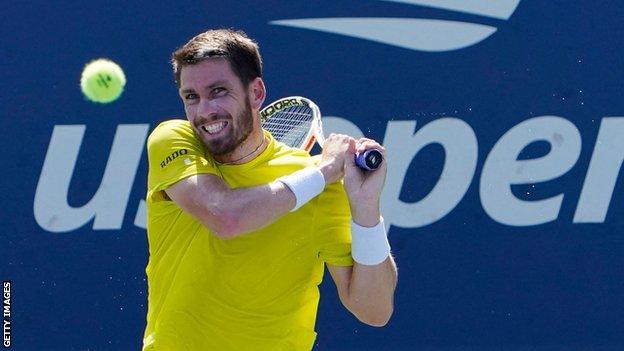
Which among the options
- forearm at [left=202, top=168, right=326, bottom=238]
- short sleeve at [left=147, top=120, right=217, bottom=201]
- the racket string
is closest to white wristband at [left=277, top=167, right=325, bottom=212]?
forearm at [left=202, top=168, right=326, bottom=238]

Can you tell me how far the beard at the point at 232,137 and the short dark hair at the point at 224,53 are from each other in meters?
0.09

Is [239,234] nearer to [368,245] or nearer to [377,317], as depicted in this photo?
[368,245]

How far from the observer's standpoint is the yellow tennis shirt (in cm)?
311

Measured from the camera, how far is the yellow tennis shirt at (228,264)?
10.2 feet

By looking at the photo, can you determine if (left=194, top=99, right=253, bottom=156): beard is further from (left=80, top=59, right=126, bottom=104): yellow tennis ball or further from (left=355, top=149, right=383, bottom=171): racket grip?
(left=80, top=59, right=126, bottom=104): yellow tennis ball

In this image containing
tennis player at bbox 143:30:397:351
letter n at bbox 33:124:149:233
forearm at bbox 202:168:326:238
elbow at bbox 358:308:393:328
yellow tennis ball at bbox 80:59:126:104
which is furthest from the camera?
letter n at bbox 33:124:149:233

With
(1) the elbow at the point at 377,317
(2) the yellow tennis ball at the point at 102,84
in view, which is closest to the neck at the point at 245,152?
(1) the elbow at the point at 377,317

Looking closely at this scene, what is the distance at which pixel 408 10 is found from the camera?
5.45 m

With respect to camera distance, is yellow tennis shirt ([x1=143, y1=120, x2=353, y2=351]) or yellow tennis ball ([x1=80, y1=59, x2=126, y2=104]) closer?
yellow tennis shirt ([x1=143, y1=120, x2=353, y2=351])

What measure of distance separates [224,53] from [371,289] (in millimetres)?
720

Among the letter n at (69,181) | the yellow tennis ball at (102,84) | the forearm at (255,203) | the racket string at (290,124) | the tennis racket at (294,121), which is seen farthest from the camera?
the letter n at (69,181)

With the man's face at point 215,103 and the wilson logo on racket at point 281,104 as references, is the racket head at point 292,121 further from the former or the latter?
the man's face at point 215,103

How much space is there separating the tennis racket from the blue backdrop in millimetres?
1440

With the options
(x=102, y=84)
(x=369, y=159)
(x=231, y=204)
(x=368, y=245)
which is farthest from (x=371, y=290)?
(x=102, y=84)
